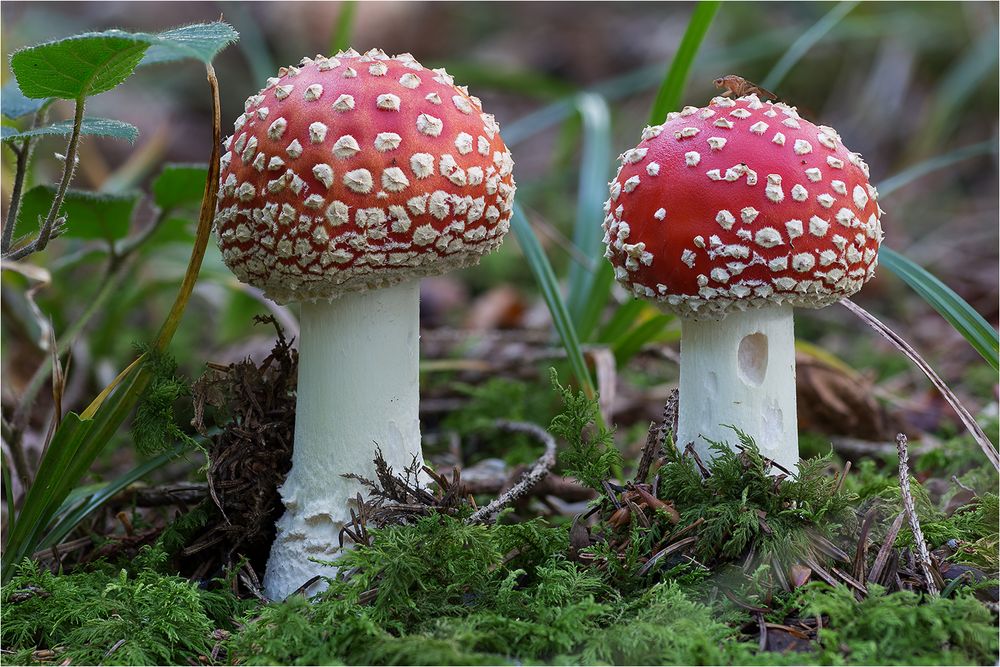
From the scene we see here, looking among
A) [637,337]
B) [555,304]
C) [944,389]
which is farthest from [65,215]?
[944,389]

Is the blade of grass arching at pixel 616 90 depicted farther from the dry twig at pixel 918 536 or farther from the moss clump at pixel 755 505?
the dry twig at pixel 918 536

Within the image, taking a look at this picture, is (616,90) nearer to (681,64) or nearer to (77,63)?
(681,64)

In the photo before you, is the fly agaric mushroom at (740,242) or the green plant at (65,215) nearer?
the green plant at (65,215)

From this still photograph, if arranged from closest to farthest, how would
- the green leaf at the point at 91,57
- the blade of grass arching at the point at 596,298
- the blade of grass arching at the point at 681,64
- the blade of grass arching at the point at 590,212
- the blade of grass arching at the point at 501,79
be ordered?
1. the green leaf at the point at 91,57
2. the blade of grass arching at the point at 681,64
3. the blade of grass arching at the point at 596,298
4. the blade of grass arching at the point at 590,212
5. the blade of grass arching at the point at 501,79

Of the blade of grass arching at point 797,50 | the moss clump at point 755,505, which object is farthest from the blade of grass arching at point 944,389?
the blade of grass arching at point 797,50

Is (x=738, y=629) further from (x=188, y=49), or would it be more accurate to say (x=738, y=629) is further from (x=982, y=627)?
(x=188, y=49)

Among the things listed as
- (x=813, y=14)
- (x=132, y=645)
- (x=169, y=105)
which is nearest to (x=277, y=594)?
(x=132, y=645)

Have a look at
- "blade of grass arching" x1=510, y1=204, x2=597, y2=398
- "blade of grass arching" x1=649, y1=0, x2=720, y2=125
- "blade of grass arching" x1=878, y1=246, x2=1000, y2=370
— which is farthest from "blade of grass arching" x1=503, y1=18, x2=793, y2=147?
"blade of grass arching" x1=878, y1=246, x2=1000, y2=370
